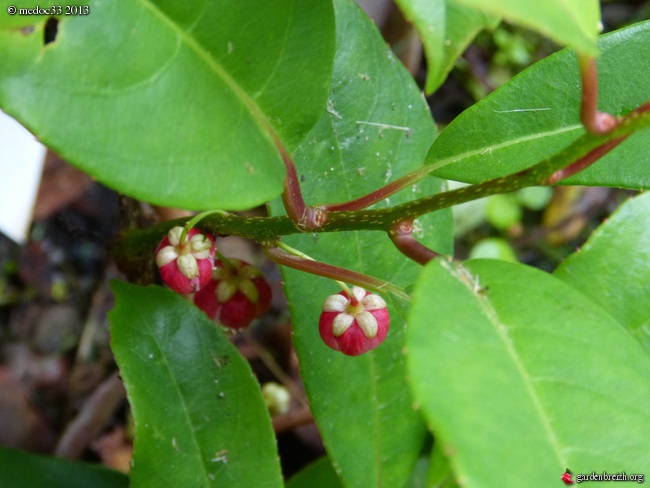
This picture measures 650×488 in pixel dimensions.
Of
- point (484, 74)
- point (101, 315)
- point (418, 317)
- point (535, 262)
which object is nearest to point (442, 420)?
point (418, 317)

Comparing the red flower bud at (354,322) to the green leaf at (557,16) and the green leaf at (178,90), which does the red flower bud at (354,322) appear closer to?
the green leaf at (178,90)

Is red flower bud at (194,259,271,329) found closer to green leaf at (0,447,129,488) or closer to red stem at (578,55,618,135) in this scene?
green leaf at (0,447,129,488)

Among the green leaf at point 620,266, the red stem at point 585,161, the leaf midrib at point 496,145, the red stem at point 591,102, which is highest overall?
the red stem at point 591,102

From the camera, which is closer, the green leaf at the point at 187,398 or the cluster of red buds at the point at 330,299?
the cluster of red buds at the point at 330,299

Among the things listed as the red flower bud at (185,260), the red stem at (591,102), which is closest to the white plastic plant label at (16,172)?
the red flower bud at (185,260)

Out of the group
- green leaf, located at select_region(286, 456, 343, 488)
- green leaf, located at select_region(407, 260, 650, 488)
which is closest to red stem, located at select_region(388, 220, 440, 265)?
green leaf, located at select_region(407, 260, 650, 488)

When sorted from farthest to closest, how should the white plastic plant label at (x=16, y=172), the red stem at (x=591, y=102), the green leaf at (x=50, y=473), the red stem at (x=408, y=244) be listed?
1. the white plastic plant label at (x=16, y=172)
2. the green leaf at (x=50, y=473)
3. the red stem at (x=408, y=244)
4. the red stem at (x=591, y=102)
